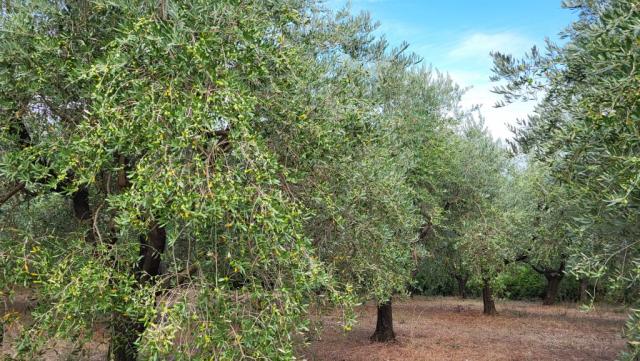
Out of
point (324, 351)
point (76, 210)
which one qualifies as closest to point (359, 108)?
point (76, 210)

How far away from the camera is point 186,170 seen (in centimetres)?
662

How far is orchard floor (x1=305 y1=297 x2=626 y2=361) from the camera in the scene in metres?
18.5

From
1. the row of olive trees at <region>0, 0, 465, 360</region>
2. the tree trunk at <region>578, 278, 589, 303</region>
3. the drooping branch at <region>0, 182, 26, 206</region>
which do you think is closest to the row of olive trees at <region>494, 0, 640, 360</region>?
the row of olive trees at <region>0, 0, 465, 360</region>

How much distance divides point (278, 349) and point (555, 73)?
7.05 metres

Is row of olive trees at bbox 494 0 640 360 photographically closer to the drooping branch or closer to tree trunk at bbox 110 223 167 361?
tree trunk at bbox 110 223 167 361

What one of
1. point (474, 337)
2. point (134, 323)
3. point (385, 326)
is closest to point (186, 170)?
point (134, 323)

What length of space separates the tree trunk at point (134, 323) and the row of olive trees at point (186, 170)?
5cm

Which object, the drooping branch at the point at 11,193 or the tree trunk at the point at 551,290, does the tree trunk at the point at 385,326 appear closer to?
the drooping branch at the point at 11,193

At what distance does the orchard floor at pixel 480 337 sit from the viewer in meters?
18.5

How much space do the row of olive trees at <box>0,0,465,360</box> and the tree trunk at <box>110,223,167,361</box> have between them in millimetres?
47

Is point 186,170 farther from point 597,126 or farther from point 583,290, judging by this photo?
point 583,290

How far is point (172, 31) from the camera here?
711 cm

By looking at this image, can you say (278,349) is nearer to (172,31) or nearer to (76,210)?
(172,31)

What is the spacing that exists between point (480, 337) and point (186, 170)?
19.3 m
